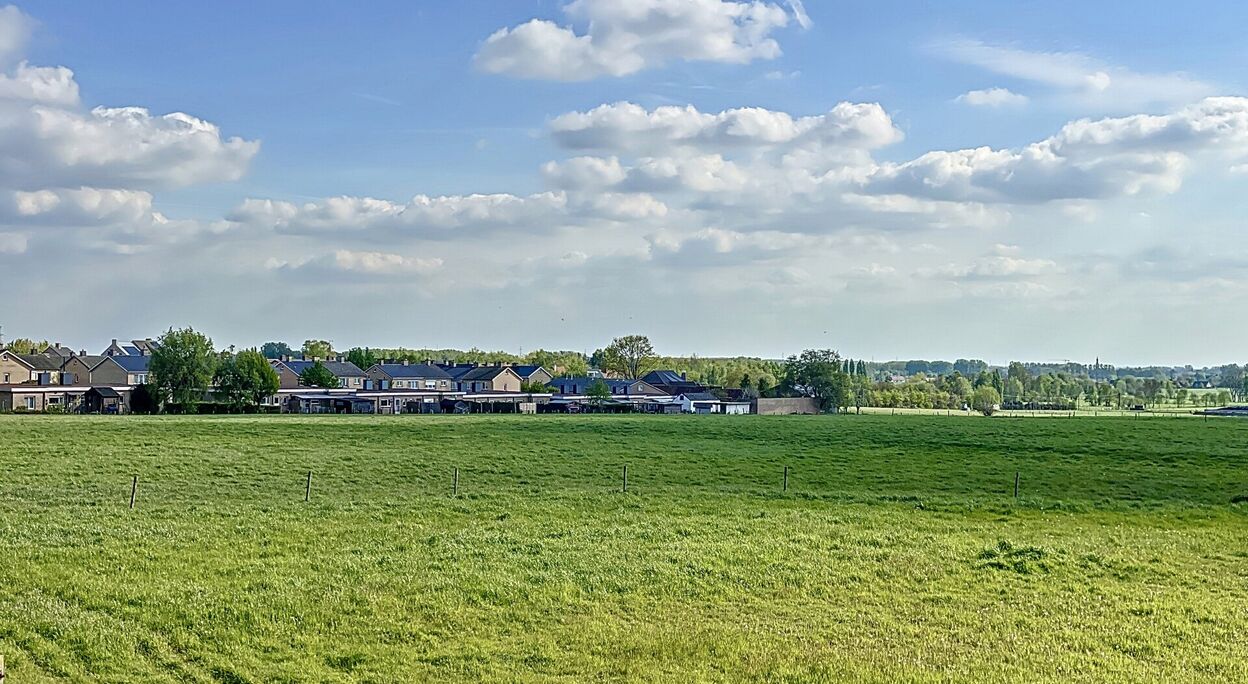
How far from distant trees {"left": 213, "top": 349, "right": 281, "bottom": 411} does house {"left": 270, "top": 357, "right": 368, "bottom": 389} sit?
678 inches

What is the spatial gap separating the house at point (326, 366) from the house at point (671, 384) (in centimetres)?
4096

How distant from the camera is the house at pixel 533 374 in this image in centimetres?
15425

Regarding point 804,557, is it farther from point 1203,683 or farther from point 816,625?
point 1203,683

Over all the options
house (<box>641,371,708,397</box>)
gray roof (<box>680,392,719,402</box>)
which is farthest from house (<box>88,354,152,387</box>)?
house (<box>641,371,708,397</box>)

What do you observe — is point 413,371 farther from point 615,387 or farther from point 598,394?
point 598,394

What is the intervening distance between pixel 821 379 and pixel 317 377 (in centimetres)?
6453

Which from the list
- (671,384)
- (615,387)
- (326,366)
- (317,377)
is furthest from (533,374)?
(317,377)

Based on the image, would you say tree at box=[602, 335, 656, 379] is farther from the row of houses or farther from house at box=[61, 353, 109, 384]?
house at box=[61, 353, 109, 384]

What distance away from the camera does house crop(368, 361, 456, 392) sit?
141750 mm

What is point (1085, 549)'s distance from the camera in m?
22.3

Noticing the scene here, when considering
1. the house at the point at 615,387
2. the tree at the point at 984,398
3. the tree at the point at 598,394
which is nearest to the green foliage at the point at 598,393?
the tree at the point at 598,394

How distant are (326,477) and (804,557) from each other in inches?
880

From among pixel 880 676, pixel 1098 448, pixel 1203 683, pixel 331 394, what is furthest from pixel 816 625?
pixel 331 394

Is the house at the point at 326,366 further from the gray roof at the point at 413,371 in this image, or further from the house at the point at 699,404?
the house at the point at 699,404
